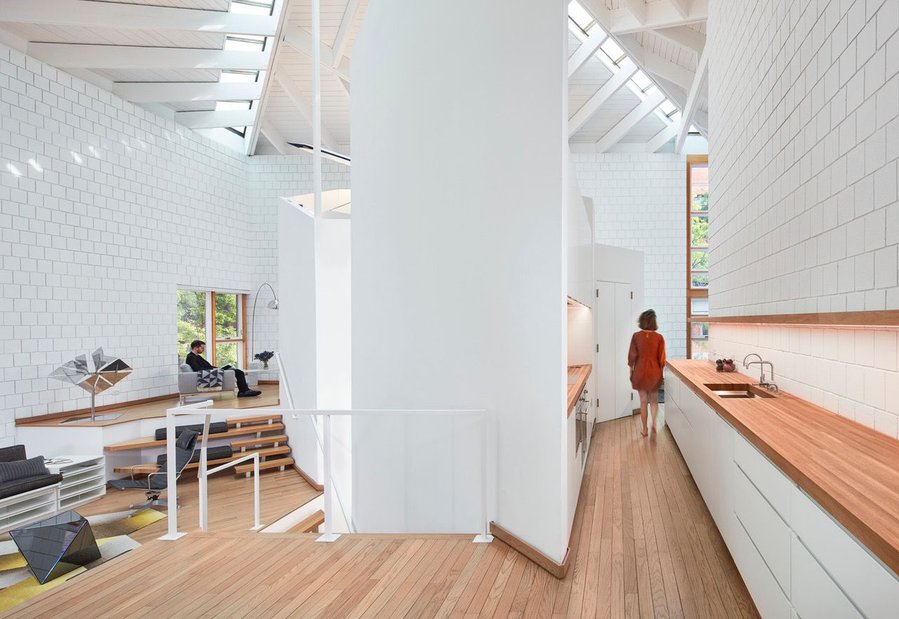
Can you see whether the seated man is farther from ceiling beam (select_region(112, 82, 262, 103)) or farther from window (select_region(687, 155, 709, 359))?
window (select_region(687, 155, 709, 359))

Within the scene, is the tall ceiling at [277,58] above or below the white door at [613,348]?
above

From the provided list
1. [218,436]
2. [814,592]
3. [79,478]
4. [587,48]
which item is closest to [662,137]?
[587,48]

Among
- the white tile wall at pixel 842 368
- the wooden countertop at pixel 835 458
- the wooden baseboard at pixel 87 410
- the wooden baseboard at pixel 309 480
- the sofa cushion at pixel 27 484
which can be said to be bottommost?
the wooden baseboard at pixel 309 480

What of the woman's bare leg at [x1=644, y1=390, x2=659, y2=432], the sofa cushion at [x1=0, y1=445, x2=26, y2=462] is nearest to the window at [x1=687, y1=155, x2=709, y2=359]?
the woman's bare leg at [x1=644, y1=390, x2=659, y2=432]

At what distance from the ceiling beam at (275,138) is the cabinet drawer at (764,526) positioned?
11.6m

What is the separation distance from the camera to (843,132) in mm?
2939

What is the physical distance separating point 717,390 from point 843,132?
2.67m

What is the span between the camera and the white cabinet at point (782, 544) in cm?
165

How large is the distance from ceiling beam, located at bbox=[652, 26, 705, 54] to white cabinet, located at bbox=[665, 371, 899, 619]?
6.23 meters

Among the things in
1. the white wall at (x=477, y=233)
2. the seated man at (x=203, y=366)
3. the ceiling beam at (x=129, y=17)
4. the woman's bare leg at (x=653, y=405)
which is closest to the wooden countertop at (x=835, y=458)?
the white wall at (x=477, y=233)

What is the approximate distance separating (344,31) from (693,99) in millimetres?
A: 5186

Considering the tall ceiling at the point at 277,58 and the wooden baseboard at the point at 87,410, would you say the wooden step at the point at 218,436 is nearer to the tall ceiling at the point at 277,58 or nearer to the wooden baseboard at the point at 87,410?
the wooden baseboard at the point at 87,410

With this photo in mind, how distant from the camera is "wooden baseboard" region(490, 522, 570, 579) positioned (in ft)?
10.7

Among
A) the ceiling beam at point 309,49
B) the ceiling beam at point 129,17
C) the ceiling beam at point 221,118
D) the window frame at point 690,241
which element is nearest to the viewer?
the ceiling beam at point 129,17
